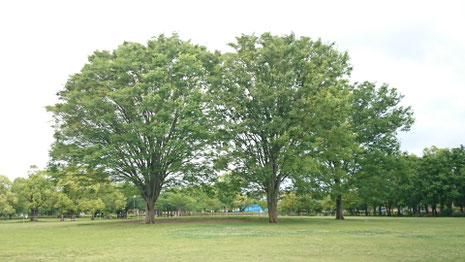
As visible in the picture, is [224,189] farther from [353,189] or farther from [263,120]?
[353,189]

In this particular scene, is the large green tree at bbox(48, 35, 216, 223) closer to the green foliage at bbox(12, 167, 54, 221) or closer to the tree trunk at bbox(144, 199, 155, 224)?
the tree trunk at bbox(144, 199, 155, 224)

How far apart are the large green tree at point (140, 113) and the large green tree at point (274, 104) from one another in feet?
10.6

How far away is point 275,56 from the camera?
32.6m

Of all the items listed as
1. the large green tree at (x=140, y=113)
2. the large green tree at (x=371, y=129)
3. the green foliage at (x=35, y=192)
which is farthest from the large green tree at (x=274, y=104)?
the green foliage at (x=35, y=192)

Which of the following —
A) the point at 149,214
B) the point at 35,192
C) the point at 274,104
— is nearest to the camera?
the point at 274,104

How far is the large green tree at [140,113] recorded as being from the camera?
3148 cm

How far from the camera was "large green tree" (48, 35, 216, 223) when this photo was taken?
31.5 m

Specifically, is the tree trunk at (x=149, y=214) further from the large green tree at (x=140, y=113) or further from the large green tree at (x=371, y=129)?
the large green tree at (x=371, y=129)

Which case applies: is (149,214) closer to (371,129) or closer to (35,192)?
(371,129)

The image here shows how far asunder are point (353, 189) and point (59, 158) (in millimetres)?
35562

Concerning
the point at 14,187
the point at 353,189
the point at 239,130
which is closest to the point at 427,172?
the point at 353,189

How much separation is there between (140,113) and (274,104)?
525 inches

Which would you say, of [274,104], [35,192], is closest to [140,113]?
[274,104]

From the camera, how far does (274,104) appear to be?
32531 millimetres
